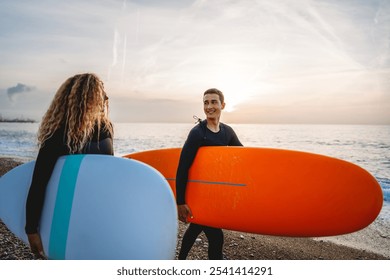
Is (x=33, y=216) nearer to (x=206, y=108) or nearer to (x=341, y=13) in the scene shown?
(x=206, y=108)

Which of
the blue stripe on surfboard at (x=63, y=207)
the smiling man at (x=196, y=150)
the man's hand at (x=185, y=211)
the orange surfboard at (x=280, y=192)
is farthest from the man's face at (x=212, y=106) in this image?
the blue stripe on surfboard at (x=63, y=207)

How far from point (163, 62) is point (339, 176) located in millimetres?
3421

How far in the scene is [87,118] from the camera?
1439 mm

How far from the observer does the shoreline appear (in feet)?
8.29

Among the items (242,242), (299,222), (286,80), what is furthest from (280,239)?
(286,80)

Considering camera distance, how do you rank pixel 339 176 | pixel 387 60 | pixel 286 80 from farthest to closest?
pixel 286 80
pixel 387 60
pixel 339 176

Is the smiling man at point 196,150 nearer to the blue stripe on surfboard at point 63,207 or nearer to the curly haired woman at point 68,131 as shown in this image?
the curly haired woman at point 68,131

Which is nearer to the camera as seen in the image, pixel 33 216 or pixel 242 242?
pixel 33 216

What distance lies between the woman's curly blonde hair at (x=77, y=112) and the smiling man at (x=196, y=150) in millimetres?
662

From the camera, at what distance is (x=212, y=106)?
2.05 meters

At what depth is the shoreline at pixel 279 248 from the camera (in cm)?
253

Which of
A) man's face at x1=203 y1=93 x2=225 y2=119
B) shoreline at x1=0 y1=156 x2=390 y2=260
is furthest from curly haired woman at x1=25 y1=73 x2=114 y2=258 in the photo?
shoreline at x1=0 y1=156 x2=390 y2=260

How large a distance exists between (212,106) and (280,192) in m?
0.78
